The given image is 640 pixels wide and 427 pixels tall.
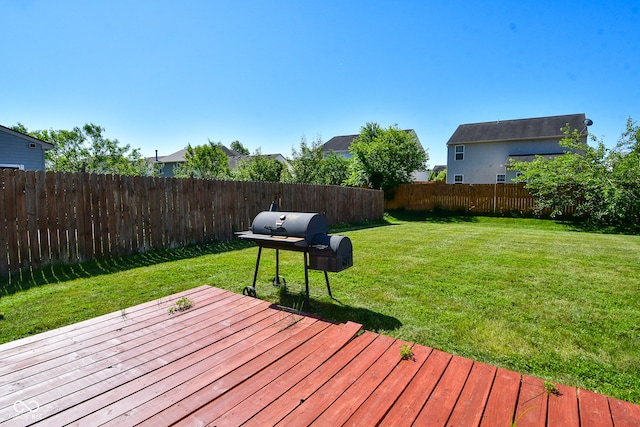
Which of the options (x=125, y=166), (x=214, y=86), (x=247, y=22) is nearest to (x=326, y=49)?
(x=247, y=22)

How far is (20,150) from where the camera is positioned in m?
12.4

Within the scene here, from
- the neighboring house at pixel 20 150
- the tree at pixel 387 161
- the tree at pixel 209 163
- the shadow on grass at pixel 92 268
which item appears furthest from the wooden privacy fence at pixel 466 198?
the neighboring house at pixel 20 150

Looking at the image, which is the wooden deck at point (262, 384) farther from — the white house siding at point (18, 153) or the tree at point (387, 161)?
the tree at point (387, 161)

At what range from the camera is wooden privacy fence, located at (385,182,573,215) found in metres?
16.3

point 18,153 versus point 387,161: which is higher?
point 387,161

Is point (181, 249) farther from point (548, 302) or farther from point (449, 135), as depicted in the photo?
point (449, 135)

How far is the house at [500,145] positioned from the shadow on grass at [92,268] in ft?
77.6

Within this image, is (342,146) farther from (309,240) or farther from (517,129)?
(309,240)

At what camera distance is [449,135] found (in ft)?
90.8

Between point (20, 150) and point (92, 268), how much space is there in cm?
1090

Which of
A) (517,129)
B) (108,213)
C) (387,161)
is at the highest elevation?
(517,129)

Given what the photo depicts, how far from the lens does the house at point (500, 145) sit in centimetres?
2356

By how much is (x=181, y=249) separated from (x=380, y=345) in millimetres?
5671

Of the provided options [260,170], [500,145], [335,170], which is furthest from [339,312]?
[500,145]
